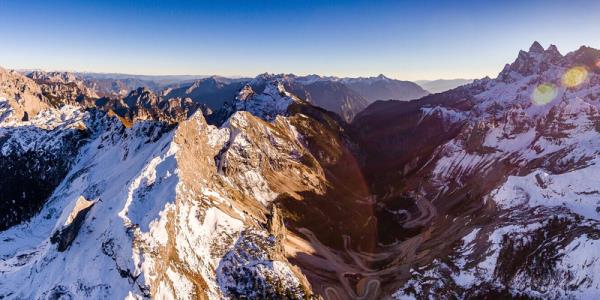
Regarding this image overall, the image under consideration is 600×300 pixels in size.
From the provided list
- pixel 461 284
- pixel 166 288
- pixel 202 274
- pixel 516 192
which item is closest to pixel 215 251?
pixel 202 274

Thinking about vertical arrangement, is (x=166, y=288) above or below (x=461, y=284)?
above

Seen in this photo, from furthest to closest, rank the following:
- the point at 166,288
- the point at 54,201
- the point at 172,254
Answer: the point at 54,201
the point at 172,254
the point at 166,288

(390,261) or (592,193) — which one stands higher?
(592,193)

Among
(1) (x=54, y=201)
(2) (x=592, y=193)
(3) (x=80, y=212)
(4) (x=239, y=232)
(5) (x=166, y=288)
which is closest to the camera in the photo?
(5) (x=166, y=288)

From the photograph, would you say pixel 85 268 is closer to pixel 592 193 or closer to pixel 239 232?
pixel 239 232

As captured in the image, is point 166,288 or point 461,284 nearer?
point 166,288

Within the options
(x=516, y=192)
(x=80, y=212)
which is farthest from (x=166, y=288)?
(x=516, y=192)

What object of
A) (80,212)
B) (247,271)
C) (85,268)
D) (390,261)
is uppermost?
(80,212)

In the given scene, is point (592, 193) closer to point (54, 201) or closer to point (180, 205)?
point (180, 205)

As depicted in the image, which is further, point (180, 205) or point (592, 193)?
point (592, 193)
